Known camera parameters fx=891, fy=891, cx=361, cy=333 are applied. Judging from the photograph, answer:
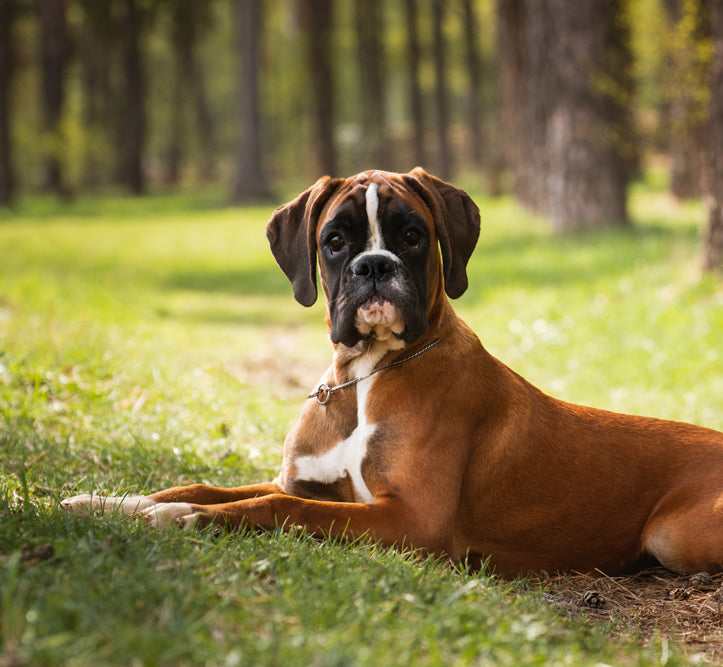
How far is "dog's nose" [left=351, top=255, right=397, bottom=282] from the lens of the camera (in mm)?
3875

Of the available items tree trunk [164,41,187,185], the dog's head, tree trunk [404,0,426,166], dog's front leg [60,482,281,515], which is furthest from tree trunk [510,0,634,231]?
tree trunk [164,41,187,185]

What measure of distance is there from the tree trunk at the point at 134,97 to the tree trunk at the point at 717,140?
100 feet

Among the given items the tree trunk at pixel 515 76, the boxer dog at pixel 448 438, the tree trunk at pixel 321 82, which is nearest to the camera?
the boxer dog at pixel 448 438

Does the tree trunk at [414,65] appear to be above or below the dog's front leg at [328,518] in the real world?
above

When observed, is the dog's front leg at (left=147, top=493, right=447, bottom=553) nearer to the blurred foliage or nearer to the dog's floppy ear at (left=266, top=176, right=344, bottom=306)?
the dog's floppy ear at (left=266, top=176, right=344, bottom=306)

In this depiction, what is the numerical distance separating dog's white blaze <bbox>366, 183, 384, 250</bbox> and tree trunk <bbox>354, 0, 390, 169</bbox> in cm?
3651

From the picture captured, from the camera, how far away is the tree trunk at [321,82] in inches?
1283

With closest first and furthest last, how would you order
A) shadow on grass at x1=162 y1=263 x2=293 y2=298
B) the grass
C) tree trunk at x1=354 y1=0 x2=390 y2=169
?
the grass, shadow on grass at x1=162 y1=263 x2=293 y2=298, tree trunk at x1=354 y1=0 x2=390 y2=169

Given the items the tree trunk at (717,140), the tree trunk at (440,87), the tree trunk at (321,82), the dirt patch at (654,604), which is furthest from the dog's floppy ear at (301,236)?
the tree trunk at (440,87)

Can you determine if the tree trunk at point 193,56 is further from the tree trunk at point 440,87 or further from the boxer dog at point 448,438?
the boxer dog at point 448,438

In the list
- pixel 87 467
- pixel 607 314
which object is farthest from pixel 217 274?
pixel 87 467

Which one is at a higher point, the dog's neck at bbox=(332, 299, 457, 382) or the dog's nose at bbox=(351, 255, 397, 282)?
the dog's nose at bbox=(351, 255, 397, 282)

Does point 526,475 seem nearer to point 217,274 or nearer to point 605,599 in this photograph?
point 605,599

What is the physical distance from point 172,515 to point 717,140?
7993 mm
